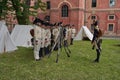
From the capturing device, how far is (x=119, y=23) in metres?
40.6

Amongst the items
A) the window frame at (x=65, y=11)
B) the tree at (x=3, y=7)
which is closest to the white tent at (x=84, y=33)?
the tree at (x=3, y=7)

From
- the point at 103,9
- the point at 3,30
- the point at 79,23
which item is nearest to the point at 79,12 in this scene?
the point at 79,23

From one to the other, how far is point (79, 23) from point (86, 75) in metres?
30.9

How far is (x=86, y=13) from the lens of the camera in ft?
140

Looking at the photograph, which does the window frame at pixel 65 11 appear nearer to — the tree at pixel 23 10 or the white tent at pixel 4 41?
the tree at pixel 23 10

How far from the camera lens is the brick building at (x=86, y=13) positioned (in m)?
39.1

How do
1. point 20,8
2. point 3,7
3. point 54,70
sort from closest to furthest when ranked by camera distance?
point 54,70, point 3,7, point 20,8

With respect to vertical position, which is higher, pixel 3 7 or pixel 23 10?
pixel 3 7

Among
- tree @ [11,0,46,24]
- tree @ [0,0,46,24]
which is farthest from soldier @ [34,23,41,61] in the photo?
tree @ [11,0,46,24]

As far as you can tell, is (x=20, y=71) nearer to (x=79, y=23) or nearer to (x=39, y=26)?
(x=39, y=26)

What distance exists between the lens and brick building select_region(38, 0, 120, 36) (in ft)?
128

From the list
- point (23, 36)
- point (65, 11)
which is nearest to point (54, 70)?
point (23, 36)

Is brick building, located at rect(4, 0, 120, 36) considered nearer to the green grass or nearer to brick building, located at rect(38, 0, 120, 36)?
brick building, located at rect(38, 0, 120, 36)

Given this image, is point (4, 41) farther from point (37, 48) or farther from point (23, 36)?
point (37, 48)
